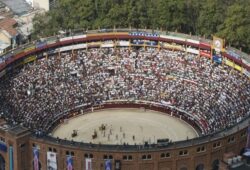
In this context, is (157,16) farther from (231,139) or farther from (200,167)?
(200,167)

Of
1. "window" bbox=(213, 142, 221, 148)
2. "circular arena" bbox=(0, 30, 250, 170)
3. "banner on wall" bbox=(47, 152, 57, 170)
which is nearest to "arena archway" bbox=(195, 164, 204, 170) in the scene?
"window" bbox=(213, 142, 221, 148)

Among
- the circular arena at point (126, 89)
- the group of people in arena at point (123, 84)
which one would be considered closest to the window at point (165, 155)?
the circular arena at point (126, 89)

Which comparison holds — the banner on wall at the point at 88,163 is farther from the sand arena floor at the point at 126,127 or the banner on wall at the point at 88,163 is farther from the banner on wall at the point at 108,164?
the sand arena floor at the point at 126,127

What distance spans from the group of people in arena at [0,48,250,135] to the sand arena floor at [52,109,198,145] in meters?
2.80

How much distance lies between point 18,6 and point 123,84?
4964 centimetres

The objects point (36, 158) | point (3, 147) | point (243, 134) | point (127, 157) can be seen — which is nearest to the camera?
point (127, 157)

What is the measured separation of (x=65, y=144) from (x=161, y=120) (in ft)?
105

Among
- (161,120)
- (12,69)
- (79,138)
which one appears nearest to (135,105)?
(161,120)

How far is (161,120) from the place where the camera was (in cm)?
12300

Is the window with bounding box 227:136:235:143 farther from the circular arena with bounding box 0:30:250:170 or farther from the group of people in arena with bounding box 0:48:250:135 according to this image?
the group of people in arena with bounding box 0:48:250:135

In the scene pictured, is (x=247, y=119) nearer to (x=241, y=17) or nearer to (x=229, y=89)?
(x=229, y=89)

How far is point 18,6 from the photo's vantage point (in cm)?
16812

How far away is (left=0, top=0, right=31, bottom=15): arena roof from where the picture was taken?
166 m

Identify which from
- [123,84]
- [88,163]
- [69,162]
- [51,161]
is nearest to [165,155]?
[88,163]
